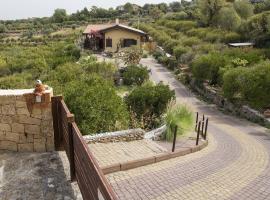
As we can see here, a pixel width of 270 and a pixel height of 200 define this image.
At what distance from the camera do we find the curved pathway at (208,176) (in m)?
7.91

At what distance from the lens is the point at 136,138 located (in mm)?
11672

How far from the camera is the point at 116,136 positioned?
11.2 m

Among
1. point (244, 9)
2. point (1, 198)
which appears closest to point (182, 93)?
point (1, 198)

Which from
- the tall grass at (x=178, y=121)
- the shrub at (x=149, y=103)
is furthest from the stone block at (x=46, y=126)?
the shrub at (x=149, y=103)

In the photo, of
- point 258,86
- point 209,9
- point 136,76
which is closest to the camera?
point 258,86

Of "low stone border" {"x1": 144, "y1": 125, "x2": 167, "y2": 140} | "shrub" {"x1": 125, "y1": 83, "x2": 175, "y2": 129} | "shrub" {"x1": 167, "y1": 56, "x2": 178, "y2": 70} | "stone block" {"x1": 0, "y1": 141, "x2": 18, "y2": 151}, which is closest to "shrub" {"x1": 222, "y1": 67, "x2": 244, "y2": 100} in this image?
"shrub" {"x1": 125, "y1": 83, "x2": 175, "y2": 129}

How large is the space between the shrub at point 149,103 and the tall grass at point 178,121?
139 centimetres

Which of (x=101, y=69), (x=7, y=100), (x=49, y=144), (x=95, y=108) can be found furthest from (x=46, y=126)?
(x=101, y=69)

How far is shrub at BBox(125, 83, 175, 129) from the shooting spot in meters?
14.4

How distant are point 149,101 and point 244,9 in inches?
2133

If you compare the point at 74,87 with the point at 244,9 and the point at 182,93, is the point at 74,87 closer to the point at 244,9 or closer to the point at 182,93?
the point at 182,93

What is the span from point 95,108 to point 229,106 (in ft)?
54.3

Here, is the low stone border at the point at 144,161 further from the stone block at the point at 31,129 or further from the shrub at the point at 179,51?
the shrub at the point at 179,51

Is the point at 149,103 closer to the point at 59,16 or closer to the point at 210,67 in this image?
the point at 210,67
